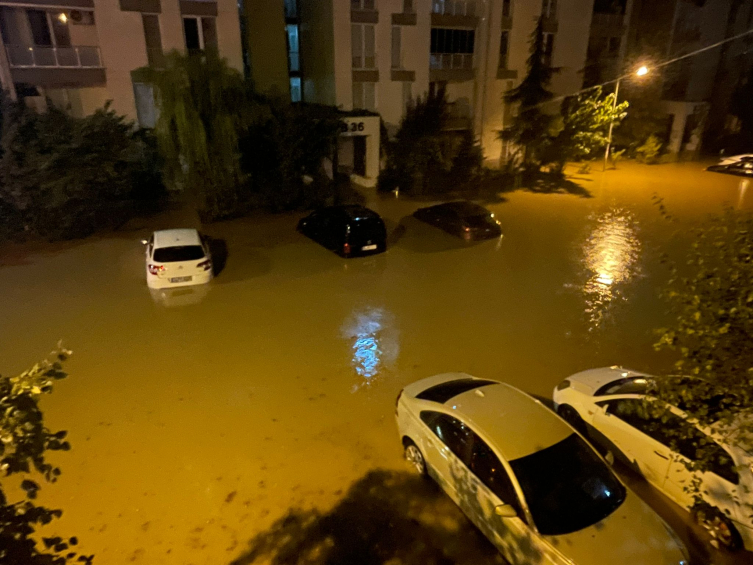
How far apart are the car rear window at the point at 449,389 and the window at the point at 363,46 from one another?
21.8 meters

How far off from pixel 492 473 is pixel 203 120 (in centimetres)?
1573

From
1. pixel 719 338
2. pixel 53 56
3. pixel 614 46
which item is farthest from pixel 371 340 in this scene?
pixel 614 46

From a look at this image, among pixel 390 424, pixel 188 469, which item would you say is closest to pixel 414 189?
pixel 390 424

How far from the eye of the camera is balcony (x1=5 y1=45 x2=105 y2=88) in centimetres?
1947

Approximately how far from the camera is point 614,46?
34156 millimetres

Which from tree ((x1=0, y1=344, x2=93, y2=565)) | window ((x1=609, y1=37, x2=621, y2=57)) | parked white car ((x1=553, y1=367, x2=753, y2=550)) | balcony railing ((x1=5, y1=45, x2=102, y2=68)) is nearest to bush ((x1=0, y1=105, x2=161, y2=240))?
balcony railing ((x1=5, y1=45, x2=102, y2=68))

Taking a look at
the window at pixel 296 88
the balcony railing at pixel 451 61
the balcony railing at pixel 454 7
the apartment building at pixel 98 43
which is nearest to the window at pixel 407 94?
the balcony railing at pixel 451 61

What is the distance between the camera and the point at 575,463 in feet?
19.3

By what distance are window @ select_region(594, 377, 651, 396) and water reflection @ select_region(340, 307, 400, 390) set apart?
4.02m

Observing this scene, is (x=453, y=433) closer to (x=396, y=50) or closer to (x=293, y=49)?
(x=396, y=50)

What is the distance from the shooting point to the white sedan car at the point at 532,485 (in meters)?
5.23

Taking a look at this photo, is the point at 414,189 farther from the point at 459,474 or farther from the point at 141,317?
the point at 459,474

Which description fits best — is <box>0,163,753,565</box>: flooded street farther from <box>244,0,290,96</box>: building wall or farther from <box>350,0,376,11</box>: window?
<box>350,0,376,11</box>: window

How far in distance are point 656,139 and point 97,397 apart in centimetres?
3311
